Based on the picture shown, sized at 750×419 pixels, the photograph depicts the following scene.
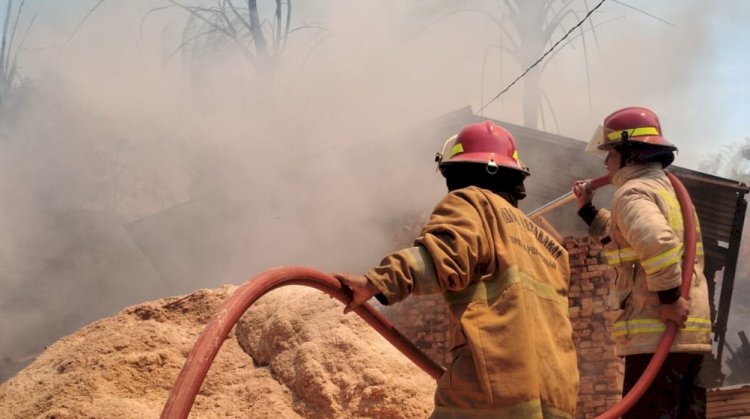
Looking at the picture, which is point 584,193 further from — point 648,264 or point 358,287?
point 358,287

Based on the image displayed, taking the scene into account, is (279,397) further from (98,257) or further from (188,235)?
(98,257)

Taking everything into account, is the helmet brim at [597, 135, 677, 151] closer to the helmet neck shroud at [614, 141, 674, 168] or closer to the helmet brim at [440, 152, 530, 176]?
the helmet neck shroud at [614, 141, 674, 168]

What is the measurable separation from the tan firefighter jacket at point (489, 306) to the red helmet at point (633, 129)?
58.1 inches

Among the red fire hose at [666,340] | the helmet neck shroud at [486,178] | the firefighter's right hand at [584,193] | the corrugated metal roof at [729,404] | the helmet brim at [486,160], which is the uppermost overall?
the helmet brim at [486,160]

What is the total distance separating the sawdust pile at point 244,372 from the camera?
3.28 metres

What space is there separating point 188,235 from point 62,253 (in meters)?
3.18

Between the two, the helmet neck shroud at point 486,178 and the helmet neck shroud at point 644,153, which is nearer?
the helmet neck shroud at point 486,178

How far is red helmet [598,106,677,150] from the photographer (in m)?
3.71

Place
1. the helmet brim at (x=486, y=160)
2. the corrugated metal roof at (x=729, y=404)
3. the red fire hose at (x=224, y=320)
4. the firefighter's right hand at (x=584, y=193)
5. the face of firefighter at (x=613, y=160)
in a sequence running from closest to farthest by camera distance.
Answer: the red fire hose at (x=224, y=320)
the helmet brim at (x=486, y=160)
the face of firefighter at (x=613, y=160)
the firefighter's right hand at (x=584, y=193)
the corrugated metal roof at (x=729, y=404)

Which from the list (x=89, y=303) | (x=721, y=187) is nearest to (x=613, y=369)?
(x=721, y=187)

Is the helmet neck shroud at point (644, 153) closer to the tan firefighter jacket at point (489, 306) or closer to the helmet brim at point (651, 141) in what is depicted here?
the helmet brim at point (651, 141)

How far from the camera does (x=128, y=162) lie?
2180 centimetres

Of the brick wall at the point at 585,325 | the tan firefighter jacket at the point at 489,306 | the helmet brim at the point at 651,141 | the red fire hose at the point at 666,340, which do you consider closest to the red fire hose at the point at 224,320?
the tan firefighter jacket at the point at 489,306

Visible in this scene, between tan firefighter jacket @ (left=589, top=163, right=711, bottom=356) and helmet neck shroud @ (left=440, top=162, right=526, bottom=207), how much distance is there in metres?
0.90
